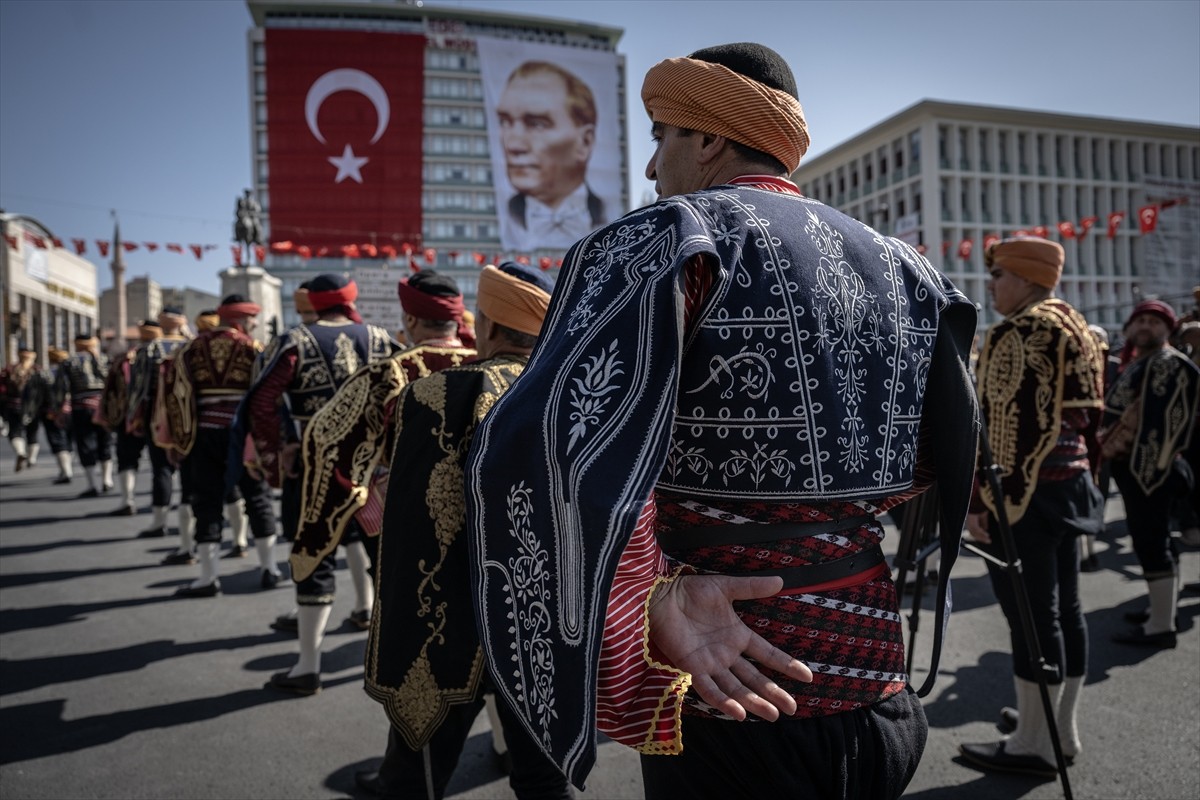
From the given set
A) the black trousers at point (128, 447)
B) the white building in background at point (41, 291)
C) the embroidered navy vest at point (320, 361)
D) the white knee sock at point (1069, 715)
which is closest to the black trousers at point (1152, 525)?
the white knee sock at point (1069, 715)

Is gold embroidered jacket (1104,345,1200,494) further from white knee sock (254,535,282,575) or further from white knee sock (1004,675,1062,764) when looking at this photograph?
white knee sock (254,535,282,575)

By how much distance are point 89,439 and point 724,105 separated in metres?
14.0

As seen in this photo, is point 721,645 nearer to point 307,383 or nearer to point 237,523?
point 307,383

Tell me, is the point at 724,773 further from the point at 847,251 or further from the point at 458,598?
the point at 458,598

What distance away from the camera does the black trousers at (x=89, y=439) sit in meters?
12.6

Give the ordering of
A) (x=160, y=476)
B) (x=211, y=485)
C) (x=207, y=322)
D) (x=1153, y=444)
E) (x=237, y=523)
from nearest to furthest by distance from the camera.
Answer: (x=1153, y=444) < (x=211, y=485) < (x=207, y=322) < (x=237, y=523) < (x=160, y=476)

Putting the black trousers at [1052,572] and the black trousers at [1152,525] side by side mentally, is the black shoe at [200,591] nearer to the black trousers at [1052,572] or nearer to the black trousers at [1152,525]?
the black trousers at [1052,572]

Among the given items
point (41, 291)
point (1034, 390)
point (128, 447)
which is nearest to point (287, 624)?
point (1034, 390)

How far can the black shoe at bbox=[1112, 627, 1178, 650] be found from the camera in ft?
16.6

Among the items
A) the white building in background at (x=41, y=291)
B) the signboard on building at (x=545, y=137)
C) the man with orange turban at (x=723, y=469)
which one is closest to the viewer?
the man with orange turban at (x=723, y=469)

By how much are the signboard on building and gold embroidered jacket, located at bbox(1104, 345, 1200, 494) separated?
184ft

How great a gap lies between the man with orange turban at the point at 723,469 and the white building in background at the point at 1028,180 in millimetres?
64055

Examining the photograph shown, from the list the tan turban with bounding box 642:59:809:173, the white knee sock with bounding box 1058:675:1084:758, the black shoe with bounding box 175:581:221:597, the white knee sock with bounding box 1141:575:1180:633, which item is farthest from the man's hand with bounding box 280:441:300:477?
the white knee sock with bounding box 1141:575:1180:633

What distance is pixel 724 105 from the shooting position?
56.1 inches
